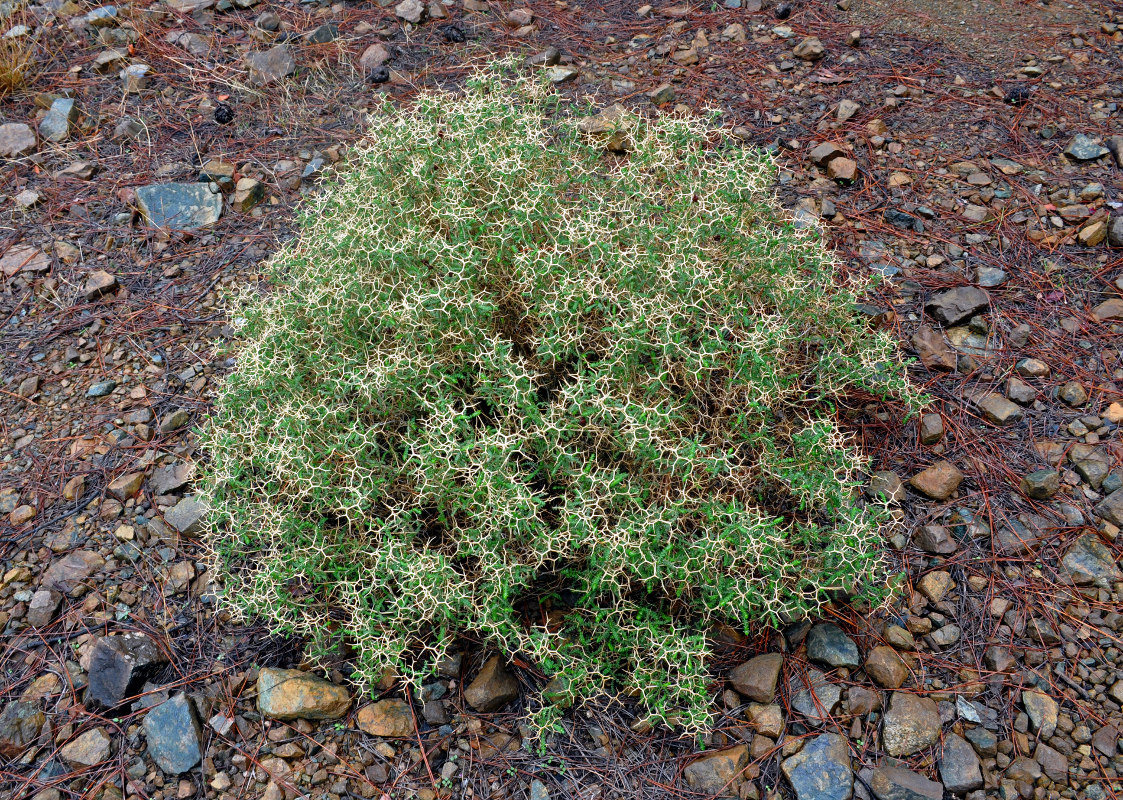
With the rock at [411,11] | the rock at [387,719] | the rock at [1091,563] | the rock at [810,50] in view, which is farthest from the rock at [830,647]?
the rock at [411,11]

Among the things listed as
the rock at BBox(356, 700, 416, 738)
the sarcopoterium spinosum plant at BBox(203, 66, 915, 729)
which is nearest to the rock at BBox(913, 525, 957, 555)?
the sarcopoterium spinosum plant at BBox(203, 66, 915, 729)

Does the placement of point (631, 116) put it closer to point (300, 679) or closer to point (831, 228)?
point (831, 228)

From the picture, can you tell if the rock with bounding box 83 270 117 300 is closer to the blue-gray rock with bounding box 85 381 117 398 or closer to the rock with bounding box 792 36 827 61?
the blue-gray rock with bounding box 85 381 117 398

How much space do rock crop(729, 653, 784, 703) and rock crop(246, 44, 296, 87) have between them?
4689mm

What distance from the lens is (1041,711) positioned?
237 cm

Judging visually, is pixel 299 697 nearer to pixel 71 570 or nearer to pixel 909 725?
pixel 71 570

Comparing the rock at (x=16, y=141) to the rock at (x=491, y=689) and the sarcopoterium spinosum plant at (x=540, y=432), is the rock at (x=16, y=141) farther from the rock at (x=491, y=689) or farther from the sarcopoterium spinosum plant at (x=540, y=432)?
the rock at (x=491, y=689)

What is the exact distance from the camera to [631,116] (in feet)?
11.4

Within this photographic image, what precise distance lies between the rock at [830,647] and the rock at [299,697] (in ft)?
5.19

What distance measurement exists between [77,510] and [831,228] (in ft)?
12.4

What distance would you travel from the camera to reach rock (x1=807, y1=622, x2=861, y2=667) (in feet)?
8.20

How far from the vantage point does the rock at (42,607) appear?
8.94ft

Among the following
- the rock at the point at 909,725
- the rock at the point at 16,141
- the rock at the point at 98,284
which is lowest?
the rock at the point at 909,725

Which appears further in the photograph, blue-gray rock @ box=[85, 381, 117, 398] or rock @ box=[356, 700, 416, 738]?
blue-gray rock @ box=[85, 381, 117, 398]
